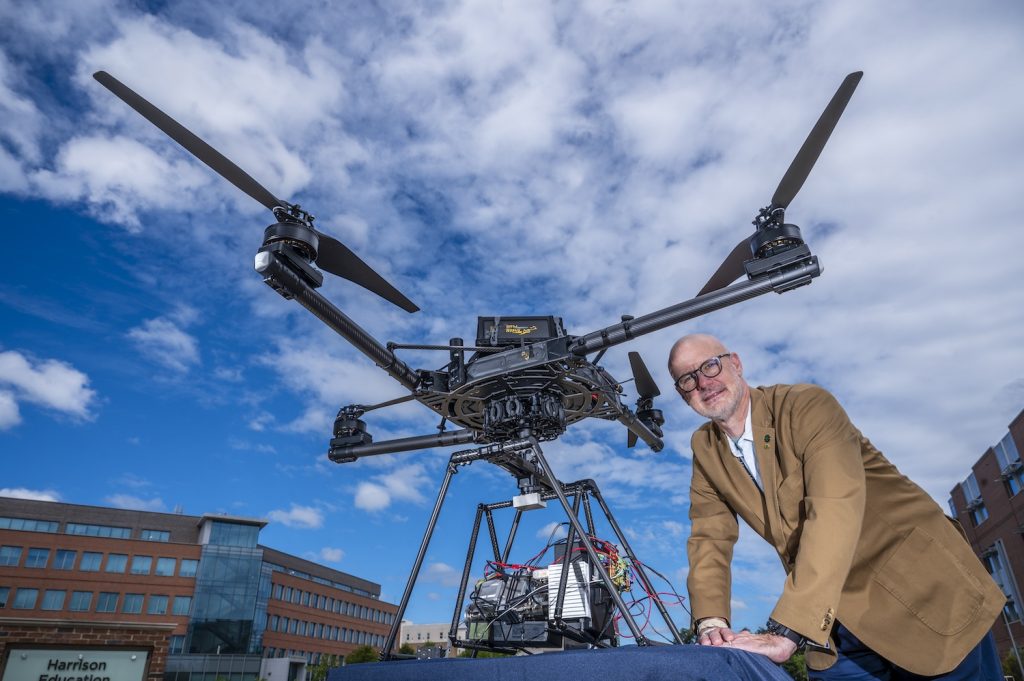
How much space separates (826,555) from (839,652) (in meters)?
0.83

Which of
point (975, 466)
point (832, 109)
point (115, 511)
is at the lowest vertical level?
point (832, 109)

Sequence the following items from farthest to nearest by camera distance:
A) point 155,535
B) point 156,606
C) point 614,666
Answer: point 155,535 < point 156,606 < point 614,666

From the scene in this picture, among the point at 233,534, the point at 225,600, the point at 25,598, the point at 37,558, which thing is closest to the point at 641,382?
the point at 225,600

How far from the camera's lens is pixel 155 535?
2953 inches

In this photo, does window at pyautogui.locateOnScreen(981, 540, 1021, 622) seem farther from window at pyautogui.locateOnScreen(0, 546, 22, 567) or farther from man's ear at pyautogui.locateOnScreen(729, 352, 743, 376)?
window at pyautogui.locateOnScreen(0, 546, 22, 567)

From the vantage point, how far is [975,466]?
46625mm

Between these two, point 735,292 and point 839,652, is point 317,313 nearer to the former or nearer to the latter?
point 735,292

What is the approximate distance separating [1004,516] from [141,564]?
3211 inches

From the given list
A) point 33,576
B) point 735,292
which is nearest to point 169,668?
point 33,576

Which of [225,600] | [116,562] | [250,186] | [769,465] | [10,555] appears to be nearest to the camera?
[769,465]

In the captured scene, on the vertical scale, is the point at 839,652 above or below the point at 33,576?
below

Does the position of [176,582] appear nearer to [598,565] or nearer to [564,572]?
[564,572]

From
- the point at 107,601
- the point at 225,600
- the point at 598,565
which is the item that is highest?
the point at 107,601

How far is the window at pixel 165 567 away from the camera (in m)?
66.7
